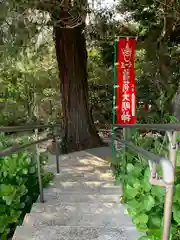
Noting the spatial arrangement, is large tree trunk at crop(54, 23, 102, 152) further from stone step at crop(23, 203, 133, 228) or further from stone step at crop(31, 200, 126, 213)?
stone step at crop(23, 203, 133, 228)

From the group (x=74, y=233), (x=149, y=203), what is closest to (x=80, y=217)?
(x=74, y=233)

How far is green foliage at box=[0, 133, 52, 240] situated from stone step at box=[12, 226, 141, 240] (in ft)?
0.61

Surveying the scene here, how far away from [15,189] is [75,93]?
3829 mm

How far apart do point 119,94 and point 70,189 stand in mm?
1954

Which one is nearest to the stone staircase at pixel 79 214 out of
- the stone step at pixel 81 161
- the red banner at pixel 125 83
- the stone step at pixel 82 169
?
the stone step at pixel 82 169

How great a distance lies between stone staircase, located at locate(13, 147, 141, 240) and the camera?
1.96 meters

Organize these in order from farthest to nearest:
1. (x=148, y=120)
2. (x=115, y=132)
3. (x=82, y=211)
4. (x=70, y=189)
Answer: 1. (x=148, y=120)
2. (x=115, y=132)
3. (x=70, y=189)
4. (x=82, y=211)

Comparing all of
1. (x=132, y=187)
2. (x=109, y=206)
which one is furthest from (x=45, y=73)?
(x=132, y=187)

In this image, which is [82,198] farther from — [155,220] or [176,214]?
[176,214]

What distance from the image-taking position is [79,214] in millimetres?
2369

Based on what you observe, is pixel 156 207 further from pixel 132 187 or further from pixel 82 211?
pixel 82 211

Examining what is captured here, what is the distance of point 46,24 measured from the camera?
17.1 feet

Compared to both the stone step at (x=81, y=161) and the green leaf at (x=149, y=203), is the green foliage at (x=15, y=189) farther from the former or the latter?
the stone step at (x=81, y=161)

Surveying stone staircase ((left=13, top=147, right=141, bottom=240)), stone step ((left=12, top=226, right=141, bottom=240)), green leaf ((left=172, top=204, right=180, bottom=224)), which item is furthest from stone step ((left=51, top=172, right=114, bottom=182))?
green leaf ((left=172, top=204, right=180, bottom=224))
